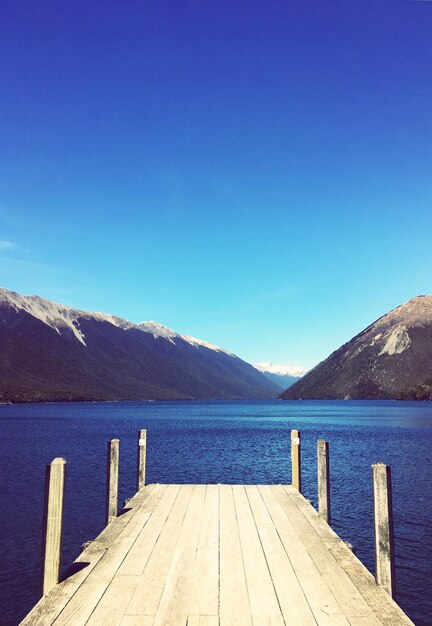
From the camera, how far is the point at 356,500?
82.6 ft

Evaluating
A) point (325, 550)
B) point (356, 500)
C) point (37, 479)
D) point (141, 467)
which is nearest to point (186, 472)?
point (37, 479)

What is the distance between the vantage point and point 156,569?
7945mm

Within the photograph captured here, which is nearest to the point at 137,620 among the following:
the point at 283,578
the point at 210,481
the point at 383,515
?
the point at 283,578

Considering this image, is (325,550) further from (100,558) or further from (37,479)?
(37,479)

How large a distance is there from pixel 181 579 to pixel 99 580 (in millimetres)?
1223

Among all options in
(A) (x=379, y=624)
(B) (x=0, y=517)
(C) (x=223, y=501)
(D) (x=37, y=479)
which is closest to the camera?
(A) (x=379, y=624)

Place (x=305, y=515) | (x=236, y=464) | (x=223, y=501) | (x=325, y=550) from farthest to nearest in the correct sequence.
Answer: (x=236, y=464) < (x=223, y=501) < (x=305, y=515) < (x=325, y=550)

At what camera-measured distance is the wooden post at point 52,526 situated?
7414mm

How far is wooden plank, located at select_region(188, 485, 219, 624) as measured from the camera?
21.4ft

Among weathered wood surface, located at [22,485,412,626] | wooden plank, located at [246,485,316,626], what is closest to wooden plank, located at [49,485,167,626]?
weathered wood surface, located at [22,485,412,626]

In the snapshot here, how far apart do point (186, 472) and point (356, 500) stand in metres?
13.0

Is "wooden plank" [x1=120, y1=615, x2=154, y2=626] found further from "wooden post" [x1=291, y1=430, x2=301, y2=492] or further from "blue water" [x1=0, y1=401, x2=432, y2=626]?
A: "wooden post" [x1=291, y1=430, x2=301, y2=492]

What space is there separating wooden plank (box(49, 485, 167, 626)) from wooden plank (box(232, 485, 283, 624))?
2.08 metres

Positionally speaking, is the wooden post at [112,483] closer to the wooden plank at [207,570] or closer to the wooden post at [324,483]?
the wooden plank at [207,570]
